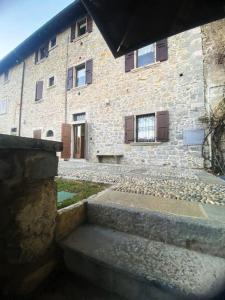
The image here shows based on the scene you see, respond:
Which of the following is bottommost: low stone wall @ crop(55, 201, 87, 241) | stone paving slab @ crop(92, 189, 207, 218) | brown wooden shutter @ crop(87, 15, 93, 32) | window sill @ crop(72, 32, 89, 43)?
low stone wall @ crop(55, 201, 87, 241)

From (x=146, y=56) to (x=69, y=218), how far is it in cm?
769

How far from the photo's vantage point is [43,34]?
11.4 metres

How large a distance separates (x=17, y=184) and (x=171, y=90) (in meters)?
6.80

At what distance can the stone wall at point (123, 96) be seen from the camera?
6578mm

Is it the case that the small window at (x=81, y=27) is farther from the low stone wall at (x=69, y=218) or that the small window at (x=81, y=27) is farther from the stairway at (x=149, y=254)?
the stairway at (x=149, y=254)

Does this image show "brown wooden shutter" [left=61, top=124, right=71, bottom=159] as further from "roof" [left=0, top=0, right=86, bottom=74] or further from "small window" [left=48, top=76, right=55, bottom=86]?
"roof" [left=0, top=0, right=86, bottom=74]

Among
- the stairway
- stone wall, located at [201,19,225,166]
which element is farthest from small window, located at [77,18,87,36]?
the stairway

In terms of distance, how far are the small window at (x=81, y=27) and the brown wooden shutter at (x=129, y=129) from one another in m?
5.86

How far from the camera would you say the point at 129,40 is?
201 cm

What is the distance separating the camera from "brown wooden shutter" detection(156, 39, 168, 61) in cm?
715

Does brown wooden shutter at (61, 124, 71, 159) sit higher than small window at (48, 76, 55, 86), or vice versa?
small window at (48, 76, 55, 86)

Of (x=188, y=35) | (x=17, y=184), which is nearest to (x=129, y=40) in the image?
(x=17, y=184)

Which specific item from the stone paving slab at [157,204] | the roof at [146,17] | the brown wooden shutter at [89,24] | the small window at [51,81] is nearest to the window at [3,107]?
the small window at [51,81]

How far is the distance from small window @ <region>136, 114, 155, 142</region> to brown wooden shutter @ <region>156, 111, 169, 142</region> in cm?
35
